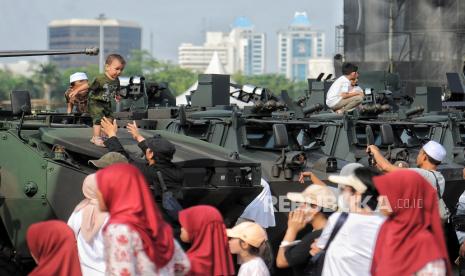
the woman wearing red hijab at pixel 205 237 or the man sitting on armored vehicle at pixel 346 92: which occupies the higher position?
the man sitting on armored vehicle at pixel 346 92

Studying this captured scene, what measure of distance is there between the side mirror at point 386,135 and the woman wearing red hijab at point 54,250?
9.99 m

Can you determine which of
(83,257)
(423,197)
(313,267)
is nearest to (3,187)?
(83,257)

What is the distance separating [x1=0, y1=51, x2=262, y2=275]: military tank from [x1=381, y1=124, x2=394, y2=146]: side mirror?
18.7ft

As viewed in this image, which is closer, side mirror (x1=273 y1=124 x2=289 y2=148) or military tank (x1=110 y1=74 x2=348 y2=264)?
military tank (x1=110 y1=74 x2=348 y2=264)

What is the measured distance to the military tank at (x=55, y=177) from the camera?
11578mm

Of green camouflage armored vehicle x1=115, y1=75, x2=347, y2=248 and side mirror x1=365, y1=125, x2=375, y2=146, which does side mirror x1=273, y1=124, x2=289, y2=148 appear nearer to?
green camouflage armored vehicle x1=115, y1=75, x2=347, y2=248

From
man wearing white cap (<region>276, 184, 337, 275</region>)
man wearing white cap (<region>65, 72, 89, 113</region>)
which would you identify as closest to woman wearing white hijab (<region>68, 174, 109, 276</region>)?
man wearing white cap (<region>276, 184, 337, 275</region>)

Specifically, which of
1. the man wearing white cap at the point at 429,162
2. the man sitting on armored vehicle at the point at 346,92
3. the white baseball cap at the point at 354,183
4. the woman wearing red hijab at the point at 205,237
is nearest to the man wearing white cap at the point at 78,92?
the man sitting on armored vehicle at the point at 346,92

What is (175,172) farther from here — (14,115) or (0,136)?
(14,115)

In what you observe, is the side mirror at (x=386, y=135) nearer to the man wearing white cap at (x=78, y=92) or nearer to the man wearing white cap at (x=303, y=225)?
the man wearing white cap at (x=78, y=92)

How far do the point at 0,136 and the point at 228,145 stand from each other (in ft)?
14.3

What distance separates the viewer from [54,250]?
8.59 m

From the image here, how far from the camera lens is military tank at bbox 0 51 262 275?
11578 mm

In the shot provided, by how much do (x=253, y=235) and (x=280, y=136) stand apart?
6167mm
